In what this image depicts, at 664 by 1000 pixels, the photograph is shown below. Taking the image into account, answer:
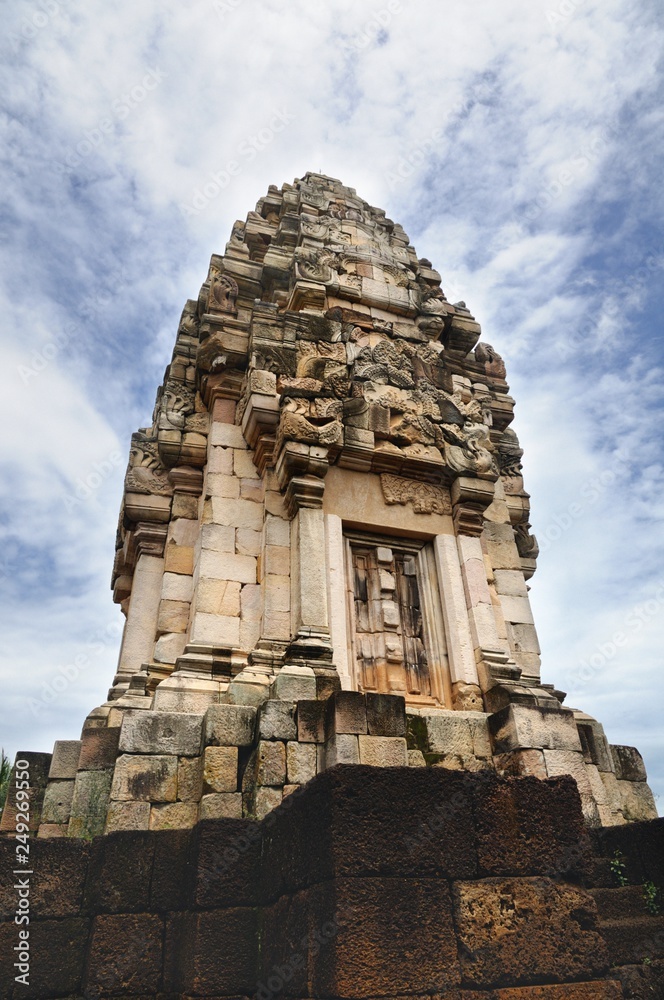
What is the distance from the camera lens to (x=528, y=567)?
1143cm

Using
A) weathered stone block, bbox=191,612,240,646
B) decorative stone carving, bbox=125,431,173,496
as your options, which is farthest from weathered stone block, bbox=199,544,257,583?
decorative stone carving, bbox=125,431,173,496

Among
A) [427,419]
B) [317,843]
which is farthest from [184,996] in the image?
[427,419]

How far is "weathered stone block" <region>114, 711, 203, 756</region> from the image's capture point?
630cm

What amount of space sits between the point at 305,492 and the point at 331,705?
3011mm

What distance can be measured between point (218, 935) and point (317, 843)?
1341 mm

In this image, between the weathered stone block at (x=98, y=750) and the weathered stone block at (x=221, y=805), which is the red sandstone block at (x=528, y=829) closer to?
the weathered stone block at (x=221, y=805)

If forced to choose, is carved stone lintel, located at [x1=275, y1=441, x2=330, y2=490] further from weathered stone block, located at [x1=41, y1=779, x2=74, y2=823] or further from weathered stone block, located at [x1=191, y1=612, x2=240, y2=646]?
weathered stone block, located at [x1=41, y1=779, x2=74, y2=823]

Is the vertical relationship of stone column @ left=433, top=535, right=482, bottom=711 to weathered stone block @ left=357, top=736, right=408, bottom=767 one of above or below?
above

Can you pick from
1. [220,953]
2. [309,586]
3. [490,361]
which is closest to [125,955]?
[220,953]

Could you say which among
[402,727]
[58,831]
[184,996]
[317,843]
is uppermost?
[402,727]

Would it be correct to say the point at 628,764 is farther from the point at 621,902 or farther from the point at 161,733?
the point at 161,733

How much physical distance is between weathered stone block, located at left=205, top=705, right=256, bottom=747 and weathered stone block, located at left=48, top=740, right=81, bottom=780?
6.35 feet

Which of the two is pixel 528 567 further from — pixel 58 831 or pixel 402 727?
pixel 58 831

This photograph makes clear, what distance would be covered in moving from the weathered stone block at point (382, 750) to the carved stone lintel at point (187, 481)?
550cm
